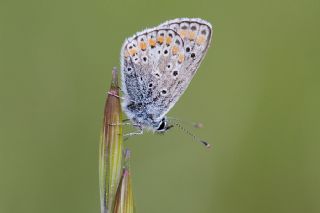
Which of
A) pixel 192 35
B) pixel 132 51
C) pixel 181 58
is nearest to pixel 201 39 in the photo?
pixel 192 35

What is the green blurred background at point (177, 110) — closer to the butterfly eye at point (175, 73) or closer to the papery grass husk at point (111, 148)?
the butterfly eye at point (175, 73)

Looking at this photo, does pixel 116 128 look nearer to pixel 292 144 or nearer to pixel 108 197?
pixel 108 197

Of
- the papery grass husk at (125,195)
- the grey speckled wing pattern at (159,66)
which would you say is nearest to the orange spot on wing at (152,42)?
the grey speckled wing pattern at (159,66)

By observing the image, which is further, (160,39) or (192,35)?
(160,39)

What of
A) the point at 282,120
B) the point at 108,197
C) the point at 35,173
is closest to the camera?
the point at 108,197

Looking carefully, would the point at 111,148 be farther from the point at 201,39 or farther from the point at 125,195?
the point at 201,39

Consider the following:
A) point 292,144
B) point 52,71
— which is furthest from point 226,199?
point 52,71
